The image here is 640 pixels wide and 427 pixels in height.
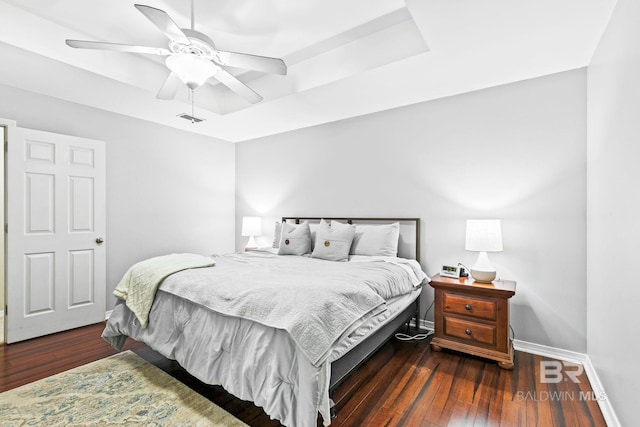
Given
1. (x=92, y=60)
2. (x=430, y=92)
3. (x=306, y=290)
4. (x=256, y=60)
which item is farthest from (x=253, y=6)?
(x=306, y=290)

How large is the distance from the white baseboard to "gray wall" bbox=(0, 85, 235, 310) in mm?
4281

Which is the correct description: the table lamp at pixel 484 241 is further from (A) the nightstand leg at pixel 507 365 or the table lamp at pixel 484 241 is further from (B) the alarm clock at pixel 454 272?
(A) the nightstand leg at pixel 507 365

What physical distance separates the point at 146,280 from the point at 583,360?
3608mm

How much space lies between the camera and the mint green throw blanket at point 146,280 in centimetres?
232

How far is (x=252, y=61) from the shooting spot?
209 centimetres

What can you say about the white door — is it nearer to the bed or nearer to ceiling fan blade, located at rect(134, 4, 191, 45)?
the bed

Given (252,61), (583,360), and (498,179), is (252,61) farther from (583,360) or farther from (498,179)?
(583,360)

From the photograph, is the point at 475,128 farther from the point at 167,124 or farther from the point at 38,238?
the point at 38,238

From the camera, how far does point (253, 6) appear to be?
232 cm

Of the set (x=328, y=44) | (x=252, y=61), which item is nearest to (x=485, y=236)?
(x=328, y=44)

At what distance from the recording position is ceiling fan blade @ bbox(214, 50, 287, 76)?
2.05 metres

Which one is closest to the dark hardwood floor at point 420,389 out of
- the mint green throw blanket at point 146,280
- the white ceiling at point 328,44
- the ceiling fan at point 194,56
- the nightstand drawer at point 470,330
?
the nightstand drawer at point 470,330

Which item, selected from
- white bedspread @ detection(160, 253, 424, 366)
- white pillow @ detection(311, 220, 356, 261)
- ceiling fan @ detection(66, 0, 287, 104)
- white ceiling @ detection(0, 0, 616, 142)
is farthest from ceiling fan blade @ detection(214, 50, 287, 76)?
white pillow @ detection(311, 220, 356, 261)

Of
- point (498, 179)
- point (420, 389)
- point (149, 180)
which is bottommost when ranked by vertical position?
point (420, 389)
